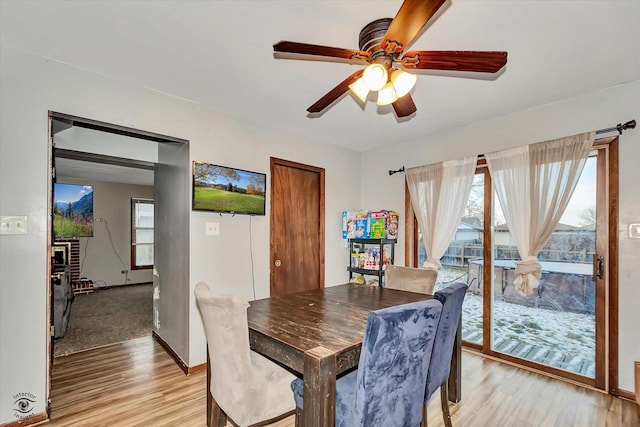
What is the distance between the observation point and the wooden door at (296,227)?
3.45 meters

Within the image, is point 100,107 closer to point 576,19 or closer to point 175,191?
point 175,191

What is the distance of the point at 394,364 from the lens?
4.28ft

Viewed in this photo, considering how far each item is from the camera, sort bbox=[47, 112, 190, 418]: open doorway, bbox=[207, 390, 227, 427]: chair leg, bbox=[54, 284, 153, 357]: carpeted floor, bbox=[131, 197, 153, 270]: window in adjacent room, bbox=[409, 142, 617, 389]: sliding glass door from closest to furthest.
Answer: bbox=[207, 390, 227, 427]: chair leg, bbox=[409, 142, 617, 389]: sliding glass door, bbox=[47, 112, 190, 418]: open doorway, bbox=[54, 284, 153, 357]: carpeted floor, bbox=[131, 197, 153, 270]: window in adjacent room

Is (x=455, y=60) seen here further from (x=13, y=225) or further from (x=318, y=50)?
(x=13, y=225)

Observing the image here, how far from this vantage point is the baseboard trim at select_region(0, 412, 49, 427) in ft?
6.18

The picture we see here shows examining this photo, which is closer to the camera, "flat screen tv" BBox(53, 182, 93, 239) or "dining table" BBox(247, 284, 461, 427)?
"dining table" BBox(247, 284, 461, 427)

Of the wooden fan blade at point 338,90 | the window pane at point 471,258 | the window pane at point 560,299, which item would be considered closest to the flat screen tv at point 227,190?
the wooden fan blade at point 338,90

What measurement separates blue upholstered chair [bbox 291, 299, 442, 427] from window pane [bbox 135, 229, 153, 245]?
6.63 m

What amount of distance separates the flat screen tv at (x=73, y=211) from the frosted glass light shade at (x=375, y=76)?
6682mm

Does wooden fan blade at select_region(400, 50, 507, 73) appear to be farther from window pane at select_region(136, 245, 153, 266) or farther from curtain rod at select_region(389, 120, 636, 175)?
window pane at select_region(136, 245, 153, 266)

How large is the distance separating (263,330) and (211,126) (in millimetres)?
2101

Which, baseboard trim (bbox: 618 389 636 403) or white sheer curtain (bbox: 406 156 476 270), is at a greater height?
white sheer curtain (bbox: 406 156 476 270)

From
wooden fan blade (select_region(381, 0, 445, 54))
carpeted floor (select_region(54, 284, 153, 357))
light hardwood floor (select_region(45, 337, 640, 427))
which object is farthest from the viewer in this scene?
carpeted floor (select_region(54, 284, 153, 357))

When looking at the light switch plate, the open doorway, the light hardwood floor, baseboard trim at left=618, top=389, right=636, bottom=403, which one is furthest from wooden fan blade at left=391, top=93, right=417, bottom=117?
baseboard trim at left=618, top=389, right=636, bottom=403
